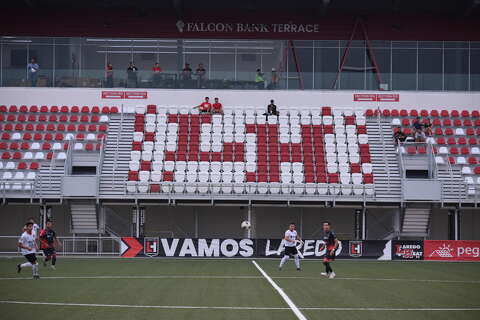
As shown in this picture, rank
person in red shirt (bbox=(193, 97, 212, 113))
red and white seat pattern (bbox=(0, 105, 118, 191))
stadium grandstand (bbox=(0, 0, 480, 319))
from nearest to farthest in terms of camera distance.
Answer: stadium grandstand (bbox=(0, 0, 480, 319)) → red and white seat pattern (bbox=(0, 105, 118, 191)) → person in red shirt (bbox=(193, 97, 212, 113))

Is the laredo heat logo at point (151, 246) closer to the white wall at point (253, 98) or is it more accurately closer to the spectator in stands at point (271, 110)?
the spectator in stands at point (271, 110)

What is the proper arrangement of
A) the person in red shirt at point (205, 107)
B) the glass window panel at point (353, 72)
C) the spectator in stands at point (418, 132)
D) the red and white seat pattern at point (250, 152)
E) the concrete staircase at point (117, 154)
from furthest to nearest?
1. the glass window panel at point (353, 72)
2. the person in red shirt at point (205, 107)
3. the spectator in stands at point (418, 132)
4. the concrete staircase at point (117, 154)
5. the red and white seat pattern at point (250, 152)

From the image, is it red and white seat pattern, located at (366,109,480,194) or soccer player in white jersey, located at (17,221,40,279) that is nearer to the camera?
soccer player in white jersey, located at (17,221,40,279)

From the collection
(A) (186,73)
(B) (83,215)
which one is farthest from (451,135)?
(B) (83,215)

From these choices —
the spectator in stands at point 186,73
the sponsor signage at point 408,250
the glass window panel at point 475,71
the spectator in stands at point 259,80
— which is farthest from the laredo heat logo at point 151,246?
the glass window panel at point 475,71

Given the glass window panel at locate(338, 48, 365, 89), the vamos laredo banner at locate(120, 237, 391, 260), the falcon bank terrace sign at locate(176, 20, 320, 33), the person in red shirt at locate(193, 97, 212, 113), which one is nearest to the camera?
the vamos laredo banner at locate(120, 237, 391, 260)

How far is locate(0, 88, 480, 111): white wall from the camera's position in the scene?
45312 millimetres

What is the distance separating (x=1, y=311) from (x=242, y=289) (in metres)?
6.78

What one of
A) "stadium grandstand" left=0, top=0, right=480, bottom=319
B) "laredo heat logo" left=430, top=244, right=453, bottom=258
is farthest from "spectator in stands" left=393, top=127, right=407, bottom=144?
"laredo heat logo" left=430, top=244, right=453, bottom=258

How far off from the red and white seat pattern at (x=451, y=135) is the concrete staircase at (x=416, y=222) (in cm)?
280

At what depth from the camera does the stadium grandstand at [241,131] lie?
3731 cm

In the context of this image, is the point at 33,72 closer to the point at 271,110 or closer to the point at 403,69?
the point at 271,110

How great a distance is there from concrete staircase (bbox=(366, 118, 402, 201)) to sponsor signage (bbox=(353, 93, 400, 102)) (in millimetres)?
1808

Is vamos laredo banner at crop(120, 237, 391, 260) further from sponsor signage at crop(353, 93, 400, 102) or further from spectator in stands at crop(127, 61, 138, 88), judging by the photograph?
spectator in stands at crop(127, 61, 138, 88)
